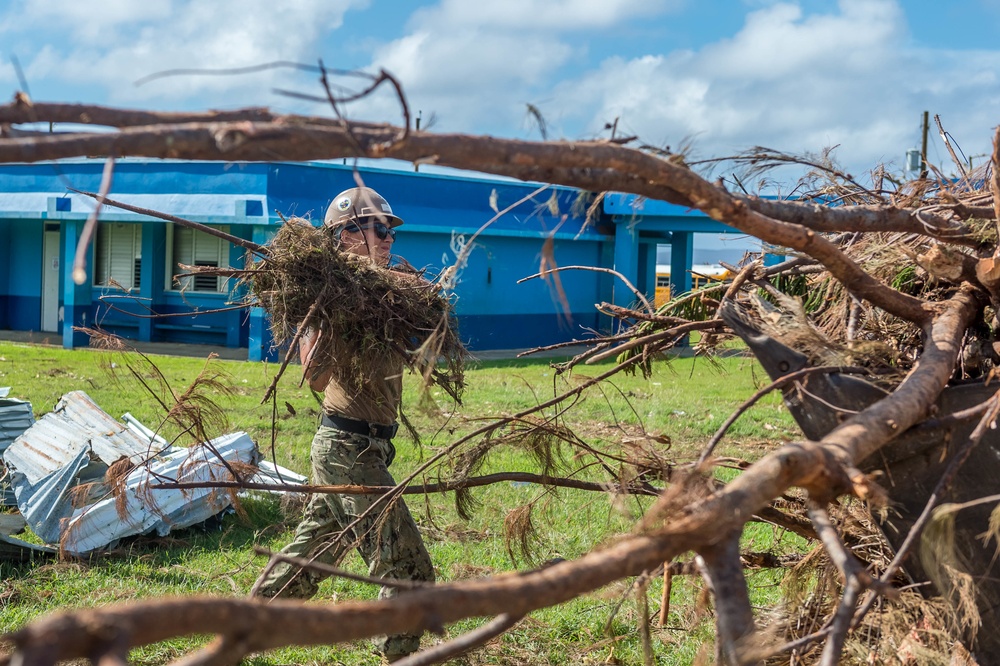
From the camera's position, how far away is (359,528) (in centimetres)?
415

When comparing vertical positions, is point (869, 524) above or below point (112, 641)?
below

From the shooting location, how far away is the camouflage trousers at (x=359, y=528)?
4.12 meters

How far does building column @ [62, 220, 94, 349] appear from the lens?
1642 cm

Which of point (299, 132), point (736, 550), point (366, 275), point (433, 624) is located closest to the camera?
point (433, 624)

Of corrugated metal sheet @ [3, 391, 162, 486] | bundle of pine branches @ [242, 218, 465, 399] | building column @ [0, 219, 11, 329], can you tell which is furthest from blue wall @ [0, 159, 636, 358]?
bundle of pine branches @ [242, 218, 465, 399]

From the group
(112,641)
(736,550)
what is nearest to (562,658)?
(736,550)

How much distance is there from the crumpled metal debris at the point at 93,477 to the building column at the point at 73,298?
10.7m

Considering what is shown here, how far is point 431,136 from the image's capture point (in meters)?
1.64

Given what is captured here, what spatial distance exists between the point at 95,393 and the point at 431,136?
378 inches

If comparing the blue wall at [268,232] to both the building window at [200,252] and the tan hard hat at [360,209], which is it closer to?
the building window at [200,252]

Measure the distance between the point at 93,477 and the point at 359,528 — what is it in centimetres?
234

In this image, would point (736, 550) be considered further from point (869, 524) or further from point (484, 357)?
point (484, 357)

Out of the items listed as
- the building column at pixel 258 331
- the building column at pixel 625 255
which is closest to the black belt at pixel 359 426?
the building column at pixel 258 331

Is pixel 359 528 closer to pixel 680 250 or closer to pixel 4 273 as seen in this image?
pixel 680 250
